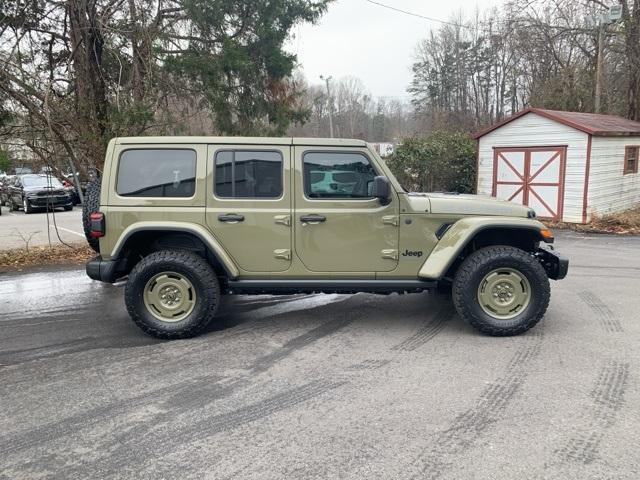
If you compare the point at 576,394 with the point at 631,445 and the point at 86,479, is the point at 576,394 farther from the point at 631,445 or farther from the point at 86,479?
the point at 86,479

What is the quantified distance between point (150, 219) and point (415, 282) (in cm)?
269

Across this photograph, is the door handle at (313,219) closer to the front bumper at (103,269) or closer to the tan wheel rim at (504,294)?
the tan wheel rim at (504,294)

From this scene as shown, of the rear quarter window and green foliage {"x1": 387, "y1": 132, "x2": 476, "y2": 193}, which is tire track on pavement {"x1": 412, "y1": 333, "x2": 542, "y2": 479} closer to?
the rear quarter window

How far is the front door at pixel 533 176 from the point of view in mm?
14641

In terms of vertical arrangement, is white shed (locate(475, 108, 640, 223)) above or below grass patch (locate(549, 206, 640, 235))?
above

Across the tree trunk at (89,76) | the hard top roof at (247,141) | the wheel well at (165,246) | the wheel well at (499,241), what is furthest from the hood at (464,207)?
the tree trunk at (89,76)

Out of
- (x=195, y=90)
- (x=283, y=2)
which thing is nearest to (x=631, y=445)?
(x=195, y=90)

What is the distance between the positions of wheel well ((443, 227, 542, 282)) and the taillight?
345 centimetres

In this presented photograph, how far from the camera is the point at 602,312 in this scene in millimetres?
6145

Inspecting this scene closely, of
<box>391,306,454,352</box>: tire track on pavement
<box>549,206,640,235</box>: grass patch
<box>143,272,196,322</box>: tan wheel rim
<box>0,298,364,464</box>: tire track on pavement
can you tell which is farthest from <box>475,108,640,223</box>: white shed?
<box>143,272,196,322</box>: tan wheel rim

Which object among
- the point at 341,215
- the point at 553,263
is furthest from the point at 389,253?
the point at 553,263

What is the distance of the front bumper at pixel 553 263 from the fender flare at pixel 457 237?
417mm

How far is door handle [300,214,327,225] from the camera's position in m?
5.30

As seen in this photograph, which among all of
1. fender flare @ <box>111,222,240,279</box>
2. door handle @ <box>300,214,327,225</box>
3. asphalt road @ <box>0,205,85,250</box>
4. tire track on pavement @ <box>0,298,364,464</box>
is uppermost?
door handle @ <box>300,214,327,225</box>
